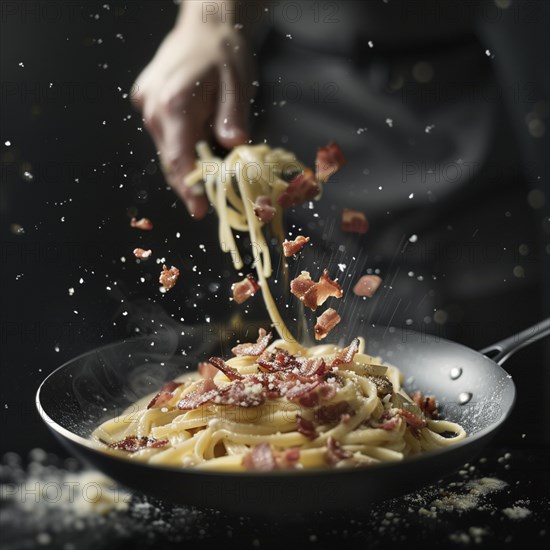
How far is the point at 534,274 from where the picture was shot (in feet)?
8.66

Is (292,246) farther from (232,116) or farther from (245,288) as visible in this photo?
(232,116)

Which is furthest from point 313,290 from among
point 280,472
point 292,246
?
point 280,472

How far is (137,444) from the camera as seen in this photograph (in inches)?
74.5

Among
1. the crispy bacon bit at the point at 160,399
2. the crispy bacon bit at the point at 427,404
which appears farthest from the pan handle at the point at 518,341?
the crispy bacon bit at the point at 160,399

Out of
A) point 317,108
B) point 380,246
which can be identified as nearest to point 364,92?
point 317,108

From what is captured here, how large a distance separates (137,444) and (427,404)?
2.60ft

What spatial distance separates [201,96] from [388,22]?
671mm

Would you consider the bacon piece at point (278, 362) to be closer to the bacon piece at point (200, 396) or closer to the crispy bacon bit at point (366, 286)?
the bacon piece at point (200, 396)

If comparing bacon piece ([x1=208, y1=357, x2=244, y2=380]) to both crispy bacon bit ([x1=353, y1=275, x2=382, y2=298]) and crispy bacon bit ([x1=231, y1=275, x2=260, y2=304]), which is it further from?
crispy bacon bit ([x1=353, y1=275, x2=382, y2=298])

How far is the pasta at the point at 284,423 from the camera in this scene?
1771mm

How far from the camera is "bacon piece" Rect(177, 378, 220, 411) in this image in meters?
1.88

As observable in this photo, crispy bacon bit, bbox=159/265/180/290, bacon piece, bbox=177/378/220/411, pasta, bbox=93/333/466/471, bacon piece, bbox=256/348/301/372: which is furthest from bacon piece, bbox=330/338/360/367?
crispy bacon bit, bbox=159/265/180/290

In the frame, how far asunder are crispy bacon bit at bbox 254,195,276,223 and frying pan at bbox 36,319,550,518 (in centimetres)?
42

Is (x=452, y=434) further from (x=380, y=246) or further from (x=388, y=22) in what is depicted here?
(x=388, y=22)
